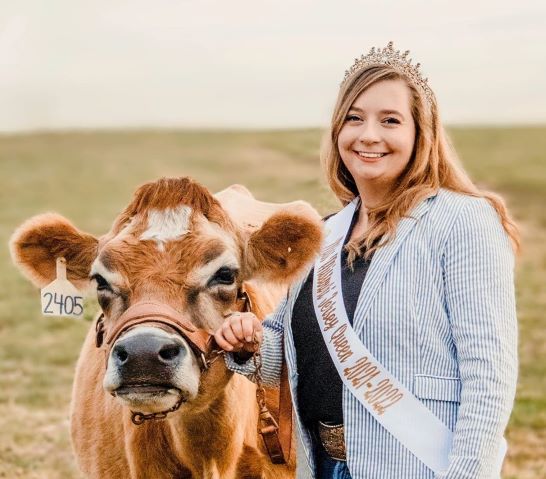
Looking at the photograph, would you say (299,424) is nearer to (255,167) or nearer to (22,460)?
(22,460)

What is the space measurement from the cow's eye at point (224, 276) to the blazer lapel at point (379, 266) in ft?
2.30

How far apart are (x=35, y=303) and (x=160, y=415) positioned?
11137mm

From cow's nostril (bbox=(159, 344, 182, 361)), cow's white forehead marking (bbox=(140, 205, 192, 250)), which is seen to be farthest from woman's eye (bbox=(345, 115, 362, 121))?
cow's nostril (bbox=(159, 344, 182, 361))

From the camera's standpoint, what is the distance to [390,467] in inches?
130

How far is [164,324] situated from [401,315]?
0.91 meters

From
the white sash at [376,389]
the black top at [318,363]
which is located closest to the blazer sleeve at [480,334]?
the white sash at [376,389]

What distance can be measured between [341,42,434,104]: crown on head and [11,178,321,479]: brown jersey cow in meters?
0.72

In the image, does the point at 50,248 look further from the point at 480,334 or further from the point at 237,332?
the point at 480,334

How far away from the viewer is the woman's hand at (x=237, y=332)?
373 centimetres

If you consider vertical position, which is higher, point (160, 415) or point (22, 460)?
point (160, 415)

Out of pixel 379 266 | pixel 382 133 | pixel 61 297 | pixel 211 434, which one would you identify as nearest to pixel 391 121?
pixel 382 133

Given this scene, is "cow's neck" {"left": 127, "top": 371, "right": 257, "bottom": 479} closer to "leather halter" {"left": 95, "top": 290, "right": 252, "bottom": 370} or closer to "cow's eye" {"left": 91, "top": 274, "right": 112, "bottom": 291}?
"leather halter" {"left": 95, "top": 290, "right": 252, "bottom": 370}

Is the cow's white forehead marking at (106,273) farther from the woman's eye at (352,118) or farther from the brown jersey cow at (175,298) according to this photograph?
the woman's eye at (352,118)

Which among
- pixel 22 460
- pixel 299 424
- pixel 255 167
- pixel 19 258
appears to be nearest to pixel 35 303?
pixel 22 460
